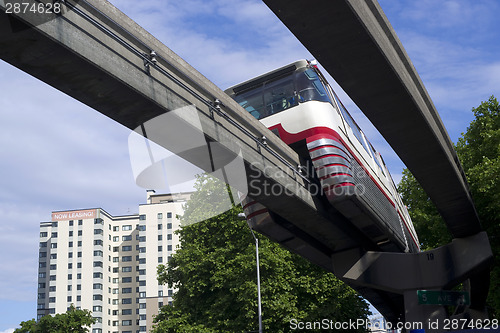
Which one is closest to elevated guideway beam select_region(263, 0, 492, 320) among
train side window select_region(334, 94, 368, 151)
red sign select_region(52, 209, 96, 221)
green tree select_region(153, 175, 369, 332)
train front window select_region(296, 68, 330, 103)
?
train front window select_region(296, 68, 330, 103)

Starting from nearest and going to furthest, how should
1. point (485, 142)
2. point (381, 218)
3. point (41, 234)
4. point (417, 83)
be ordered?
point (417, 83)
point (381, 218)
point (485, 142)
point (41, 234)

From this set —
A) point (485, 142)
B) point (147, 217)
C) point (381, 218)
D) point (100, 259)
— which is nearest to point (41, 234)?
point (100, 259)

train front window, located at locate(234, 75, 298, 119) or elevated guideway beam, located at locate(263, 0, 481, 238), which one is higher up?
train front window, located at locate(234, 75, 298, 119)

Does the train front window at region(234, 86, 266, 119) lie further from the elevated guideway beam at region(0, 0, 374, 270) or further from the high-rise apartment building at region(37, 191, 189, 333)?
the high-rise apartment building at region(37, 191, 189, 333)

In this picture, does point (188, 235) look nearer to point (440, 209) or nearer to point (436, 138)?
point (440, 209)

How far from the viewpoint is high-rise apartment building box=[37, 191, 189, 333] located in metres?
120

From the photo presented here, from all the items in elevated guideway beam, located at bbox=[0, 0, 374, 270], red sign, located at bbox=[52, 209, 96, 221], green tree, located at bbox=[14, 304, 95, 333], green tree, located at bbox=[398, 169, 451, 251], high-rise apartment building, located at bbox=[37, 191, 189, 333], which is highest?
red sign, located at bbox=[52, 209, 96, 221]

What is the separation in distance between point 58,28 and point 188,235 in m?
27.6

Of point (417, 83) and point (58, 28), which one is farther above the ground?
point (417, 83)

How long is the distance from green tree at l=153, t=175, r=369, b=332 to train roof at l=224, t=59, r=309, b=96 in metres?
15.6

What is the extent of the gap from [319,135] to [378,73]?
427 centimetres

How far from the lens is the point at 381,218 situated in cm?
1598

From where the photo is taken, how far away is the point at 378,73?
380 inches

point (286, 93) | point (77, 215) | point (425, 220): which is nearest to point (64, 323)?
point (425, 220)
